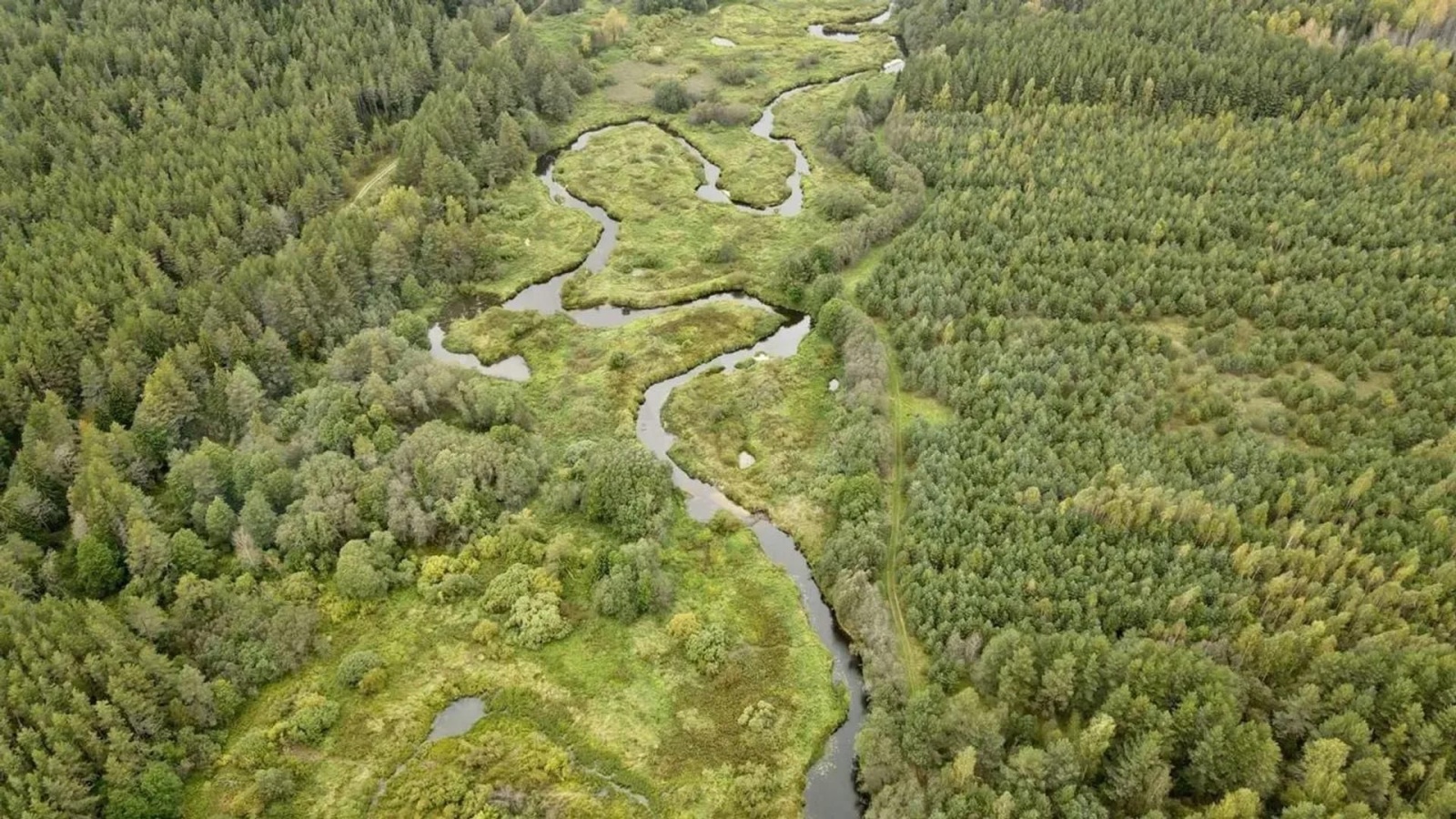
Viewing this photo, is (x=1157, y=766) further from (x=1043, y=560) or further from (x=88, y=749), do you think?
(x=88, y=749)

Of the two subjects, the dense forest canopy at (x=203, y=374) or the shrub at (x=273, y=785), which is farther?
the dense forest canopy at (x=203, y=374)

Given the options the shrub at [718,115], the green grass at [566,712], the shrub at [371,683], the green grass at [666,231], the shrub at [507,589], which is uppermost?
the shrub at [718,115]

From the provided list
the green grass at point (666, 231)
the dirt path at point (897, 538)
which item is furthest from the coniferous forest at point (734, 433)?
the green grass at point (666, 231)

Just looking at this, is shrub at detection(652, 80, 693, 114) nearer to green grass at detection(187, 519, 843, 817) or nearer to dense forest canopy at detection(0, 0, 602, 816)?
dense forest canopy at detection(0, 0, 602, 816)

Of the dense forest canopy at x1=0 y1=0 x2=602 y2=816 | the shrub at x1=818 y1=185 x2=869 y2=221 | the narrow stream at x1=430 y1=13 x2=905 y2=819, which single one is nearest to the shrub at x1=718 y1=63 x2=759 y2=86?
the narrow stream at x1=430 y1=13 x2=905 y2=819

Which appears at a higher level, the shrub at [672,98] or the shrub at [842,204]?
the shrub at [672,98]

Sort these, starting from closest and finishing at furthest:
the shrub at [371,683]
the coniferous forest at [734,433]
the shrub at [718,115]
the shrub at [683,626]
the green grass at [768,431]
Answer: the coniferous forest at [734,433]
the shrub at [371,683]
the shrub at [683,626]
the green grass at [768,431]
the shrub at [718,115]

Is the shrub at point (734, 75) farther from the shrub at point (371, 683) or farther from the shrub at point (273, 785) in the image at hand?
the shrub at point (273, 785)

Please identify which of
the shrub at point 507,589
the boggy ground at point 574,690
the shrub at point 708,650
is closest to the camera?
the boggy ground at point 574,690
